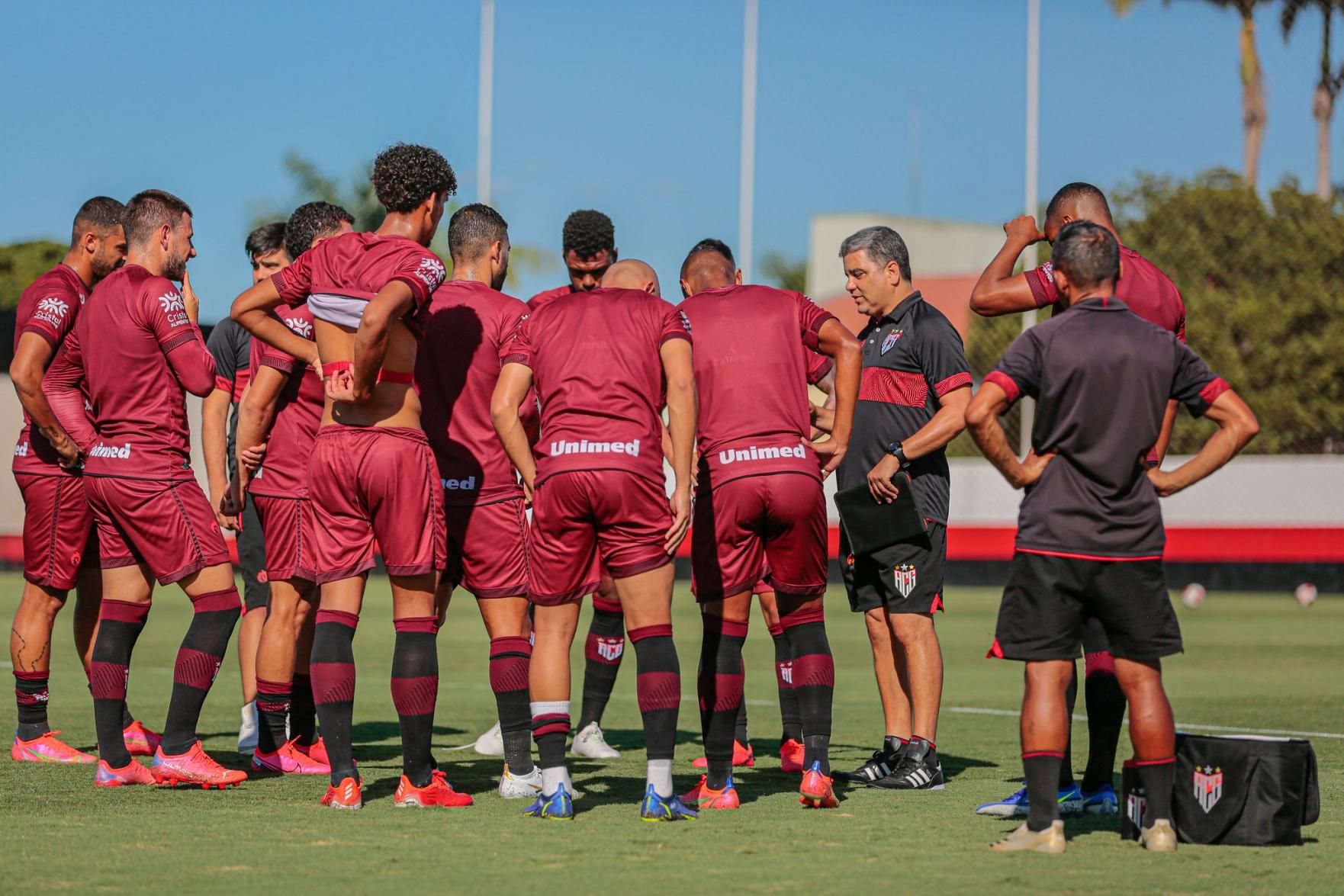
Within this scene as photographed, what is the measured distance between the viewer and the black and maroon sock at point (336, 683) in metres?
6.33

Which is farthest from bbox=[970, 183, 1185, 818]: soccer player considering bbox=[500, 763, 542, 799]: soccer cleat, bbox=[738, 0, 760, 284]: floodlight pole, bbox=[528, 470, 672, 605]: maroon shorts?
bbox=[738, 0, 760, 284]: floodlight pole

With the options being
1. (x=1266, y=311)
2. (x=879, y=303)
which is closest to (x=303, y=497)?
(x=879, y=303)

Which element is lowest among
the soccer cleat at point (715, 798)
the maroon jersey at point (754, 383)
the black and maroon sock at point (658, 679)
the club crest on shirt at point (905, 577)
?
the soccer cleat at point (715, 798)

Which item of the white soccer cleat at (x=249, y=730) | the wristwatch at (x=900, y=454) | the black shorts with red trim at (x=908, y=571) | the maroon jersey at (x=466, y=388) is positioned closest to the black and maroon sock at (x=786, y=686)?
the black shorts with red trim at (x=908, y=571)

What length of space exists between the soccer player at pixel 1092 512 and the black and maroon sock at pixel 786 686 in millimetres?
1443

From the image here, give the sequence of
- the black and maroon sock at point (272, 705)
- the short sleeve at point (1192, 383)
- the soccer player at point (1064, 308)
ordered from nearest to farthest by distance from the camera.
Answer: the short sleeve at point (1192, 383)
the soccer player at point (1064, 308)
the black and maroon sock at point (272, 705)

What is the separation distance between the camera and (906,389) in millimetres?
7492

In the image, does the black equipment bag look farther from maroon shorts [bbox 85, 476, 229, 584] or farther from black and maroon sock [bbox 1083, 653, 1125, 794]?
maroon shorts [bbox 85, 476, 229, 584]

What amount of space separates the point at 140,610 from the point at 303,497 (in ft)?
2.70

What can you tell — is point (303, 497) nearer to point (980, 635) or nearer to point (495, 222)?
point (495, 222)

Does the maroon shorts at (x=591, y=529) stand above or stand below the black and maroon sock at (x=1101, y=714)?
above

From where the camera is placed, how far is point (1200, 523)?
26.9m

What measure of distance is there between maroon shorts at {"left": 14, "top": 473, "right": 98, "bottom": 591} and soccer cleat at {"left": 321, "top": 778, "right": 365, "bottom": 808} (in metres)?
2.11

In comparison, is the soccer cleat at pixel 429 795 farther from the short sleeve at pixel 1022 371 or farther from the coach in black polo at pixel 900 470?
the short sleeve at pixel 1022 371
